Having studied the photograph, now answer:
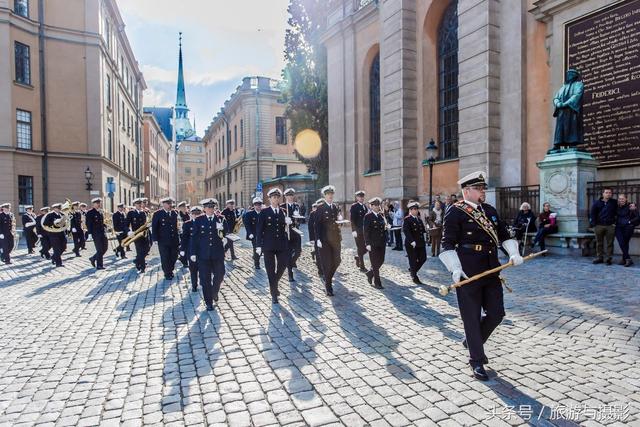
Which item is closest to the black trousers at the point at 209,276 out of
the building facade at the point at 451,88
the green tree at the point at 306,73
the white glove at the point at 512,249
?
the white glove at the point at 512,249

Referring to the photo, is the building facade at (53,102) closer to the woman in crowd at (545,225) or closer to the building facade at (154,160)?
the woman in crowd at (545,225)

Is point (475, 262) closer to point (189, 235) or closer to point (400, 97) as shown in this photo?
point (189, 235)

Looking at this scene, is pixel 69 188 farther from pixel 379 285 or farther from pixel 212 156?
pixel 212 156

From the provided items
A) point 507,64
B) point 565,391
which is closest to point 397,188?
point 507,64

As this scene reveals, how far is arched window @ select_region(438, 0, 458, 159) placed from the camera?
19.6 metres

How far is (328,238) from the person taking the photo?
344 inches

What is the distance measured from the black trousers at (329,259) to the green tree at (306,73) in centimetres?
2190

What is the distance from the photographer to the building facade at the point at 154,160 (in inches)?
2309

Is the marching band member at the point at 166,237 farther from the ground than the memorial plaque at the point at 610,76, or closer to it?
closer to it

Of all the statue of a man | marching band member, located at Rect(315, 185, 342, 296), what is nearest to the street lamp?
marching band member, located at Rect(315, 185, 342, 296)

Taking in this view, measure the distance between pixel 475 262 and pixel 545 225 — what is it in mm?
9424

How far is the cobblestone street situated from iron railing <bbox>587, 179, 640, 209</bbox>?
4.10m

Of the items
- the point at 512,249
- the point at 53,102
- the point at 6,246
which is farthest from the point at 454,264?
the point at 53,102

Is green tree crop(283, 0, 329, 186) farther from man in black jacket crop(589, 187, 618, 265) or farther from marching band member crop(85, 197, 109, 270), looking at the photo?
man in black jacket crop(589, 187, 618, 265)
